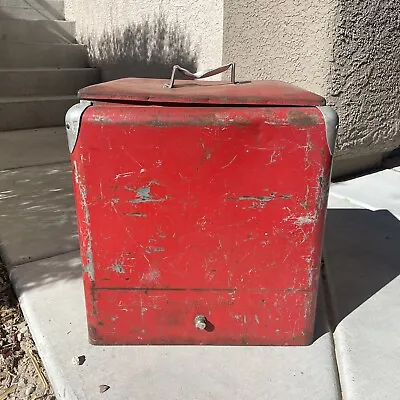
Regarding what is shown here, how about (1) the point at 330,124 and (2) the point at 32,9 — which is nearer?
(1) the point at 330,124

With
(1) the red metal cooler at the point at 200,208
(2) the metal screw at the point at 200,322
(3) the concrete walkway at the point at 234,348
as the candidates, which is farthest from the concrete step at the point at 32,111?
(2) the metal screw at the point at 200,322

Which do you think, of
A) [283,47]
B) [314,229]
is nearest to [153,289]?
[314,229]

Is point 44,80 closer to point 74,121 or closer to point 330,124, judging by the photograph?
point 74,121

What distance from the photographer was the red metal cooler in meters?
1.35

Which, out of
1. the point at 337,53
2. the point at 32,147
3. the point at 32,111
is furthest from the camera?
the point at 32,111

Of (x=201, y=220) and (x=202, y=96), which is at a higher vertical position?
(x=202, y=96)

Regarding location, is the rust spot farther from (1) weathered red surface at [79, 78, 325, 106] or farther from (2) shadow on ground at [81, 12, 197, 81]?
(2) shadow on ground at [81, 12, 197, 81]

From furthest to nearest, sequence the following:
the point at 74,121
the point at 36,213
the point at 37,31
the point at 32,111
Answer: the point at 37,31, the point at 32,111, the point at 36,213, the point at 74,121

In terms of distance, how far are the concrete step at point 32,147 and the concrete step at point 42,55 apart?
1.16 m

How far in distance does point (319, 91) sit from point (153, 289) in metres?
2.06

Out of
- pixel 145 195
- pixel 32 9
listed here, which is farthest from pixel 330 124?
pixel 32 9

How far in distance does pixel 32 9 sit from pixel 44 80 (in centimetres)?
163

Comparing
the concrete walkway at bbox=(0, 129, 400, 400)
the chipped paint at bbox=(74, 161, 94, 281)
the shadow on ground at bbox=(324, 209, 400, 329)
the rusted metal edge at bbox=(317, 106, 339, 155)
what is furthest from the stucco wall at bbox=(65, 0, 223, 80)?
the chipped paint at bbox=(74, 161, 94, 281)

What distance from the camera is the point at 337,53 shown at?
297 centimetres
